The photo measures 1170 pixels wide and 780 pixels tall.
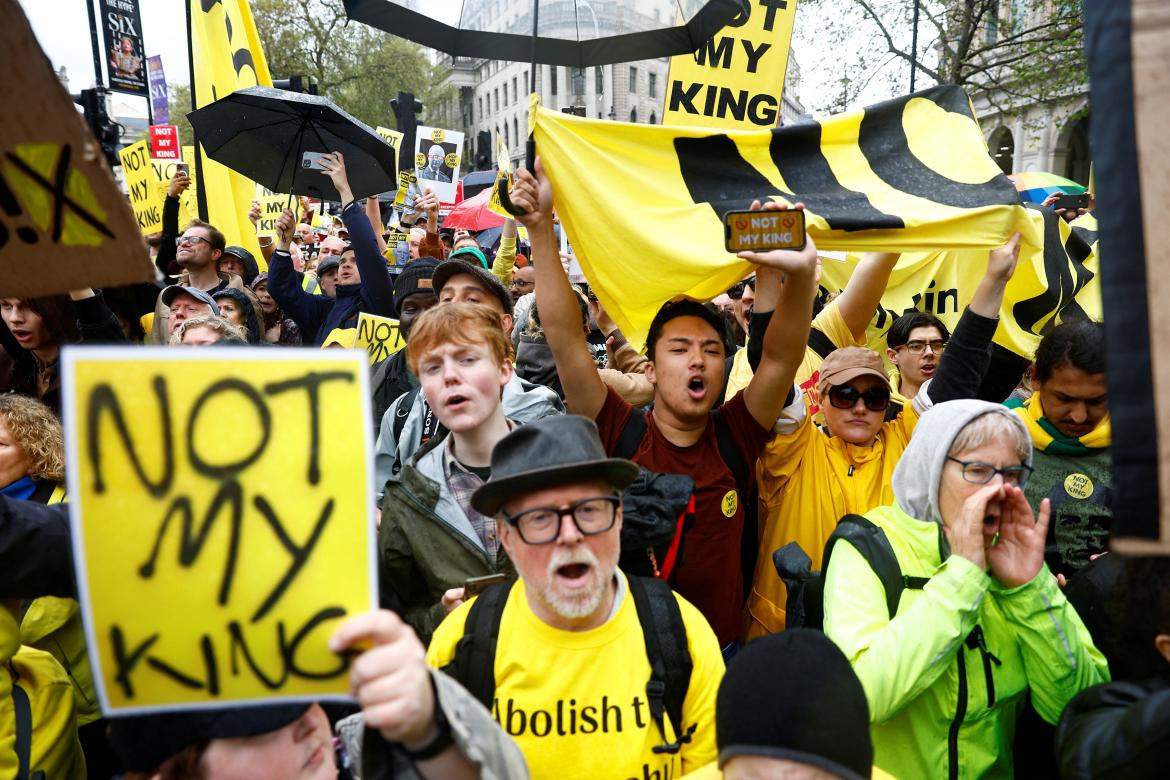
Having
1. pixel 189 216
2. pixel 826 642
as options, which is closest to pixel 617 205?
pixel 826 642

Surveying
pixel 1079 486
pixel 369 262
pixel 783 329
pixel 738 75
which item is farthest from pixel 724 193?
pixel 369 262

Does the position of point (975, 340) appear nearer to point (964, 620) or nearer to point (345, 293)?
point (964, 620)

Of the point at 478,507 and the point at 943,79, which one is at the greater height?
the point at 943,79

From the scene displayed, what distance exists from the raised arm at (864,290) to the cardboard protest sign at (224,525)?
110 inches

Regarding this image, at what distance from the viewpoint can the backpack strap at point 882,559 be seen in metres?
2.07

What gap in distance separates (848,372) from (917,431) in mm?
776

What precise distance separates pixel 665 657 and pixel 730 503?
970 mm

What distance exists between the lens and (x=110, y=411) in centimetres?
108

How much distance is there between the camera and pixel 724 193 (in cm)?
311

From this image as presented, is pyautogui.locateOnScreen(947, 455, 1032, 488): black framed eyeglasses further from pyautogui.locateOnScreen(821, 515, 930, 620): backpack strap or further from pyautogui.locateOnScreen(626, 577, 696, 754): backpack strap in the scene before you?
pyautogui.locateOnScreen(626, 577, 696, 754): backpack strap

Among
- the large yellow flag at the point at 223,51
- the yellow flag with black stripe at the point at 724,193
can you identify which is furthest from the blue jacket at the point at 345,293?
the yellow flag with black stripe at the point at 724,193

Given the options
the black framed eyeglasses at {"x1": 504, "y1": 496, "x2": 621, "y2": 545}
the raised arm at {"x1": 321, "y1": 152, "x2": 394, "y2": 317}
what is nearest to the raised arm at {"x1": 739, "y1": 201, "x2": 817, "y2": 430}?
the black framed eyeglasses at {"x1": 504, "y1": 496, "x2": 621, "y2": 545}

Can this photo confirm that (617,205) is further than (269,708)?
Yes

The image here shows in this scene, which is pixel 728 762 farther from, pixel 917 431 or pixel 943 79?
pixel 943 79
